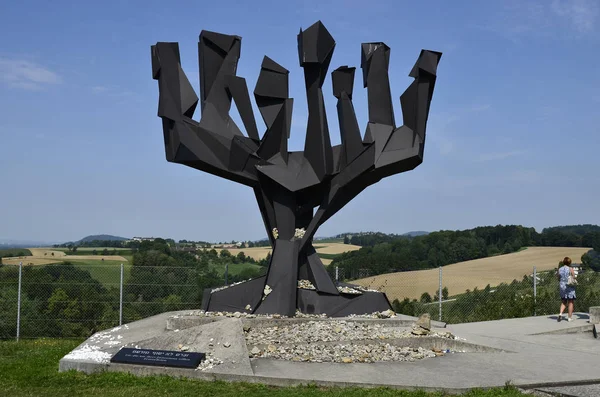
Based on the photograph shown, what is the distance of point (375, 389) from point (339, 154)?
5.09 metres

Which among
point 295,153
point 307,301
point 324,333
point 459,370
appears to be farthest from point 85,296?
point 459,370

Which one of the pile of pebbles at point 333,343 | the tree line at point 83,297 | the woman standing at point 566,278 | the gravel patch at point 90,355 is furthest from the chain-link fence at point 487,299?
the gravel patch at point 90,355

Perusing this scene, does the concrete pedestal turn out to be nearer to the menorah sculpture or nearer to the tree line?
the menorah sculpture

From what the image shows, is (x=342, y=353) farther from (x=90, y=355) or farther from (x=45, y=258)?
(x=45, y=258)

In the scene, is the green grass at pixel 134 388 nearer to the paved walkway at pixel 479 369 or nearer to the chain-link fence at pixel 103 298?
the paved walkway at pixel 479 369

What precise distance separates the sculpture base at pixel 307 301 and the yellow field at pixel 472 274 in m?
3.45

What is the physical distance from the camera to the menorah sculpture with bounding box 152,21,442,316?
1021 centimetres

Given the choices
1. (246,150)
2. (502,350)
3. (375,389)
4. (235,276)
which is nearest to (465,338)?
(502,350)

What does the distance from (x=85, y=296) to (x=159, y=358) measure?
5964 mm

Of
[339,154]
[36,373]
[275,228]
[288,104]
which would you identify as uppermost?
[288,104]

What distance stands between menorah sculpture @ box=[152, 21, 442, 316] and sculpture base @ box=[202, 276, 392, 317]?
0.7 inches

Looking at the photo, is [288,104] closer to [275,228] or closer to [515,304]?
[275,228]

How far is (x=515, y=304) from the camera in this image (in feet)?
46.3

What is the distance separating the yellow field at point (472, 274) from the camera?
14617 mm
